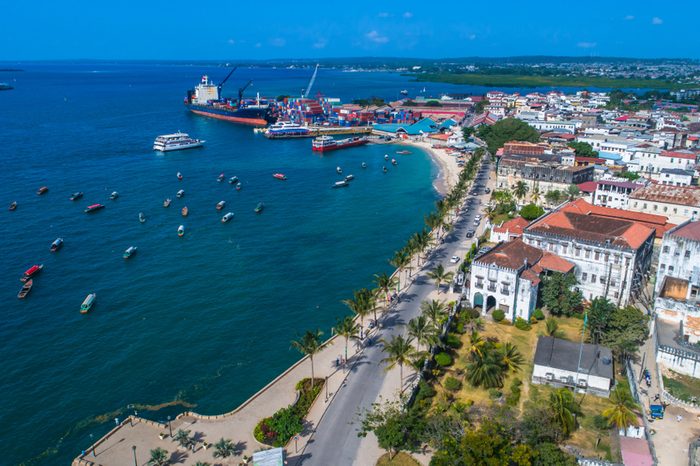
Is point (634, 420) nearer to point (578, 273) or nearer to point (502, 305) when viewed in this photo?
point (502, 305)

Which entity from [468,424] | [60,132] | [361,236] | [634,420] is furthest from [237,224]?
[60,132]

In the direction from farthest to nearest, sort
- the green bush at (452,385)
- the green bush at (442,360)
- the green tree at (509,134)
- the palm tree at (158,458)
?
the green tree at (509,134) < the green bush at (442,360) < the green bush at (452,385) < the palm tree at (158,458)

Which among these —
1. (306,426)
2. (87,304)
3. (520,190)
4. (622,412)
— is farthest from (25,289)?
(520,190)

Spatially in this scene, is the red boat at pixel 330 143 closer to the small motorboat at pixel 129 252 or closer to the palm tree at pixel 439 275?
the small motorboat at pixel 129 252

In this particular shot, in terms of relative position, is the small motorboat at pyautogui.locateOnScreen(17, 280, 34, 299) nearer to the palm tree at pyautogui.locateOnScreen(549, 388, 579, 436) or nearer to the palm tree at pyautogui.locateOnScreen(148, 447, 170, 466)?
the palm tree at pyautogui.locateOnScreen(148, 447, 170, 466)

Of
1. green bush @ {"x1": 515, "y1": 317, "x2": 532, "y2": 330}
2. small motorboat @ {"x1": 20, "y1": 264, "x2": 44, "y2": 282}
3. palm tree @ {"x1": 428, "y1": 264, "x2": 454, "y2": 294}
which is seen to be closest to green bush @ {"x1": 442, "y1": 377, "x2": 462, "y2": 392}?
green bush @ {"x1": 515, "y1": 317, "x2": 532, "y2": 330}

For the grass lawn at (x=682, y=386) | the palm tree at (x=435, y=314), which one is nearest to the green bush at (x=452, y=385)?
the palm tree at (x=435, y=314)
